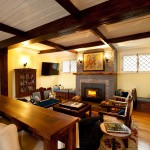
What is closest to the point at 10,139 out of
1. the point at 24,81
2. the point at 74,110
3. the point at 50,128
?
the point at 50,128

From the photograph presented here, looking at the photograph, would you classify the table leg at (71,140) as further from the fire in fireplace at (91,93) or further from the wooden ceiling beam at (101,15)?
the fire in fireplace at (91,93)

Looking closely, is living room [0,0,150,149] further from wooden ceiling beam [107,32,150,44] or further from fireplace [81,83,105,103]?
fireplace [81,83,105,103]

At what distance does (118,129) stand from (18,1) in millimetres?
2500

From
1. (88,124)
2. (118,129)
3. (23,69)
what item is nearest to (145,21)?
(118,129)

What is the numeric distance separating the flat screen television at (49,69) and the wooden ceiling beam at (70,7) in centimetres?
433

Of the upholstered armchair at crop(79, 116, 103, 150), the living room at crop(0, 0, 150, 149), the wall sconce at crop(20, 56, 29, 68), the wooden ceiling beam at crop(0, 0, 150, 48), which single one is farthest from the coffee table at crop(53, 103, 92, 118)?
the wall sconce at crop(20, 56, 29, 68)

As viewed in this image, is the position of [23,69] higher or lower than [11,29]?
lower

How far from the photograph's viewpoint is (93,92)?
525 centimetres

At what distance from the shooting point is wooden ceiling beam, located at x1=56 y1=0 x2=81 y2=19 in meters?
1.60

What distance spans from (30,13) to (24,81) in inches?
136

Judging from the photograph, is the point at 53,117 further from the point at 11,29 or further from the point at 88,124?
the point at 11,29

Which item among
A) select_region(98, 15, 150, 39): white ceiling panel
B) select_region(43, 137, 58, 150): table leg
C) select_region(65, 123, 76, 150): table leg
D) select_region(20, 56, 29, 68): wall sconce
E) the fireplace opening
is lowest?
the fireplace opening

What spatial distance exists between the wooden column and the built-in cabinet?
16.9 inches

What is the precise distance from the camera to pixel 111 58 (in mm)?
4859
